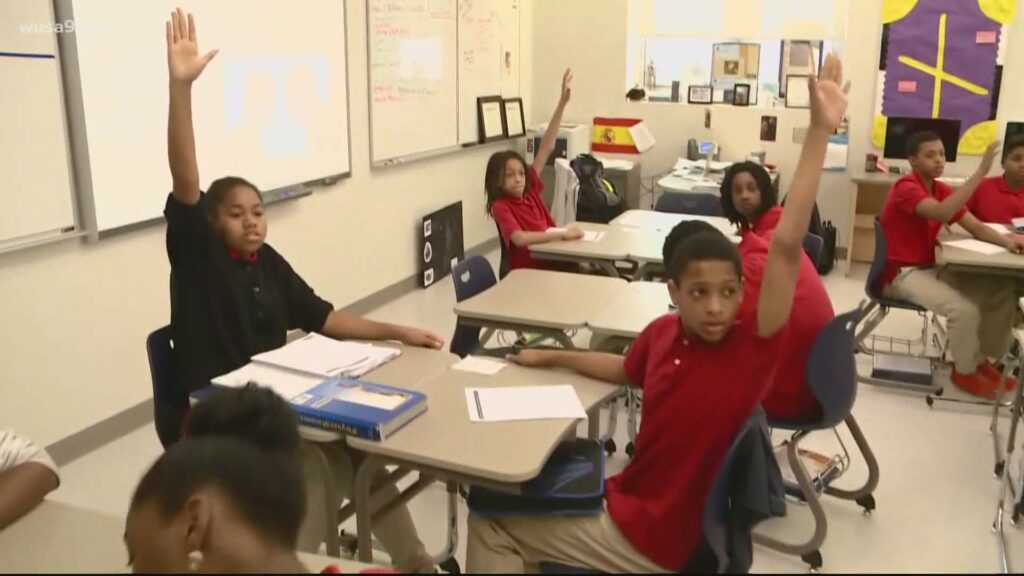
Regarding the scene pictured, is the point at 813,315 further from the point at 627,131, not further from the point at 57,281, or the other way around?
the point at 627,131

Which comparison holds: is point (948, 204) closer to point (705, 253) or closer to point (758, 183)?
point (758, 183)

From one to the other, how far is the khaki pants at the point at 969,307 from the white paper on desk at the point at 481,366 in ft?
8.55

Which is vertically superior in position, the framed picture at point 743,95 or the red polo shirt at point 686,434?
the framed picture at point 743,95

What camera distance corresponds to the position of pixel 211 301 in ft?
8.02

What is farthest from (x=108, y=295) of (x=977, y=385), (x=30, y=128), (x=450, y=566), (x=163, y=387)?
(x=977, y=385)

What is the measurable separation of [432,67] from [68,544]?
473cm

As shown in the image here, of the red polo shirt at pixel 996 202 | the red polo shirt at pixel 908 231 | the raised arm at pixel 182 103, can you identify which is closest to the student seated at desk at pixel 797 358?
the raised arm at pixel 182 103

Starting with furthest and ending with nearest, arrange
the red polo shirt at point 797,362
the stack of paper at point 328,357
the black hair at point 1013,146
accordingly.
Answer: the black hair at point 1013,146 < the red polo shirt at point 797,362 < the stack of paper at point 328,357

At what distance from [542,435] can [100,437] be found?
7.96 ft

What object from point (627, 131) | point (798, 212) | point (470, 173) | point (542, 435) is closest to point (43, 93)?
point (542, 435)

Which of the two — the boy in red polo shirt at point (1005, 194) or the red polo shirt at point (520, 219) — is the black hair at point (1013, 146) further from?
the red polo shirt at point (520, 219)

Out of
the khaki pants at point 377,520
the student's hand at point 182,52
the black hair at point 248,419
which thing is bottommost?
the khaki pants at point 377,520

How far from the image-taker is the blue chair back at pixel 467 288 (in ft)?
11.1

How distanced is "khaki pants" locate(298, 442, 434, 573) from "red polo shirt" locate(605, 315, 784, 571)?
2.09 ft
